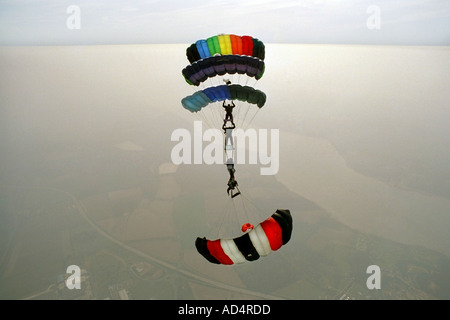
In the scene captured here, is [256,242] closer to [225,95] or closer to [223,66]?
[225,95]

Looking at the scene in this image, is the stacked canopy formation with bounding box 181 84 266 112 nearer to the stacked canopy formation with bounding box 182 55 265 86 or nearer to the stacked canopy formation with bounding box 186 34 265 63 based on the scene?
the stacked canopy formation with bounding box 182 55 265 86

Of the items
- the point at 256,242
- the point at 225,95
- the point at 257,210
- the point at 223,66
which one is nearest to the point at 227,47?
the point at 223,66

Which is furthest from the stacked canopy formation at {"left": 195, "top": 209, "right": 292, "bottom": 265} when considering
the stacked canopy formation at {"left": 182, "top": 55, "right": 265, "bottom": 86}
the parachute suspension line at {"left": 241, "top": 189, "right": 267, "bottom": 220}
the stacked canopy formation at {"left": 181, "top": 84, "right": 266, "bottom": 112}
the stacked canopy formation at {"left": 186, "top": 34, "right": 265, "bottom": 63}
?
the parachute suspension line at {"left": 241, "top": 189, "right": 267, "bottom": 220}

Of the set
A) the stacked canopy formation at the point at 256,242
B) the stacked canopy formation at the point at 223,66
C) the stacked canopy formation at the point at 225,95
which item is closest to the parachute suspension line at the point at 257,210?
the stacked canopy formation at the point at 225,95

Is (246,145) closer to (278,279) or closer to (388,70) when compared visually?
(278,279)

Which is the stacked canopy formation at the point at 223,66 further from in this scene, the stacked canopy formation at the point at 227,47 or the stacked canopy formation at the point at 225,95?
the stacked canopy formation at the point at 225,95

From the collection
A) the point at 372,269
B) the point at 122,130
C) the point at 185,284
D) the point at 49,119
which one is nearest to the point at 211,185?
the point at 185,284

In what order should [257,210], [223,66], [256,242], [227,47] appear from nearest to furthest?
[256,242] < [227,47] < [223,66] < [257,210]
